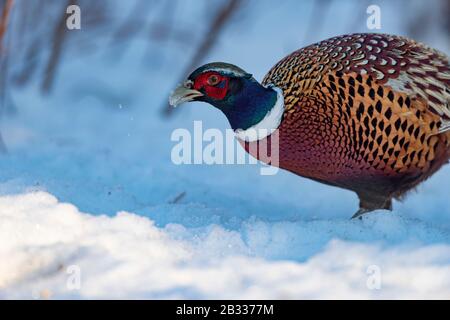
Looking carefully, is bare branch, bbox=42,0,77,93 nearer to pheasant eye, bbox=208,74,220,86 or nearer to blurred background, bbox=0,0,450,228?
blurred background, bbox=0,0,450,228

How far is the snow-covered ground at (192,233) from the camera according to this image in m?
2.65

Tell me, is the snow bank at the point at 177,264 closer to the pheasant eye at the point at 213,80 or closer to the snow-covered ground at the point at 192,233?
the snow-covered ground at the point at 192,233

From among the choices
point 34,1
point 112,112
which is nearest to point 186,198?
point 112,112

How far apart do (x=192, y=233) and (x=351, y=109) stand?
894 mm

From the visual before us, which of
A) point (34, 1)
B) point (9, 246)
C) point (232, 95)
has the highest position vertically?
point (34, 1)

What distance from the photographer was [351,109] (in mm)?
3438

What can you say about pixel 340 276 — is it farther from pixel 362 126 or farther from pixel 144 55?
pixel 144 55

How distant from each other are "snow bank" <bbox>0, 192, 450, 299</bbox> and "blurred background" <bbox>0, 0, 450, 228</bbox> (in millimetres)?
354

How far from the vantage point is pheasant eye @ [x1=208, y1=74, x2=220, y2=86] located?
357 centimetres

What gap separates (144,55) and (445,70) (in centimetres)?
520

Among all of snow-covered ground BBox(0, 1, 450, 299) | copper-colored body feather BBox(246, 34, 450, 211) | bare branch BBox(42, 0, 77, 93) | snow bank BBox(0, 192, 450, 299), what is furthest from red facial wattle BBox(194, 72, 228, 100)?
bare branch BBox(42, 0, 77, 93)

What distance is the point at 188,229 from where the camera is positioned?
3.13 meters

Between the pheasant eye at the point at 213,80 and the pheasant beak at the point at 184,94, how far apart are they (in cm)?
7
